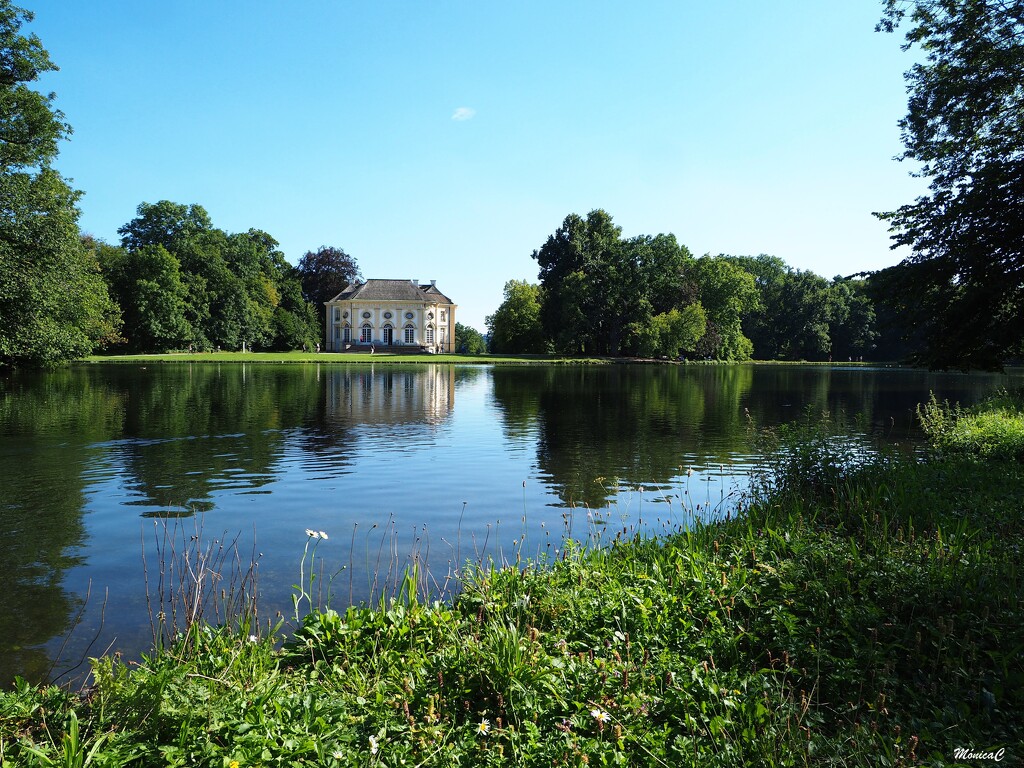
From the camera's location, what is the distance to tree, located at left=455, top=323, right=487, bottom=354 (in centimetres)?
13462

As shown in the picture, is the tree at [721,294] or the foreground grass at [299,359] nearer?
the foreground grass at [299,359]

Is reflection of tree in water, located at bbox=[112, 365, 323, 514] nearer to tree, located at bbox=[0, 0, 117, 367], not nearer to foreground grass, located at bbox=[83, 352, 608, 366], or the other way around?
tree, located at bbox=[0, 0, 117, 367]

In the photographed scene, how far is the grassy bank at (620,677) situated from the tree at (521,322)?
8757 centimetres

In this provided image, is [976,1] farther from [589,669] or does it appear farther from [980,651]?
[589,669]

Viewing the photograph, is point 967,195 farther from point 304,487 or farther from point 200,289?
point 200,289

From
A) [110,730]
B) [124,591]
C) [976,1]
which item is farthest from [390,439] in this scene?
[976,1]

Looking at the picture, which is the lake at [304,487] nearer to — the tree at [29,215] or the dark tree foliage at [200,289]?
the tree at [29,215]

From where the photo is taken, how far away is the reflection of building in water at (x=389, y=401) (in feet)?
80.8

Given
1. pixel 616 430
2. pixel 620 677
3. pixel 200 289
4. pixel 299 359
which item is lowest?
pixel 616 430

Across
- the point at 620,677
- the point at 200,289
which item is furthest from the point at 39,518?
the point at 200,289

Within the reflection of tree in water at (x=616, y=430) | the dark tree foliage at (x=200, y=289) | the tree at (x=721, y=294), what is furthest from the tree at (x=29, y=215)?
the tree at (x=721, y=294)

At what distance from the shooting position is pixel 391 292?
4038 inches

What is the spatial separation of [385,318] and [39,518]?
303ft

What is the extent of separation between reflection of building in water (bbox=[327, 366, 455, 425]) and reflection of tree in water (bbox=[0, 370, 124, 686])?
8.39 meters
